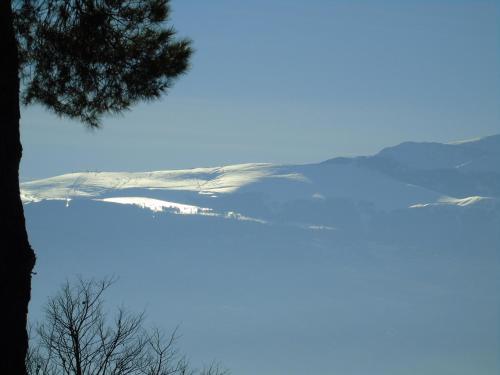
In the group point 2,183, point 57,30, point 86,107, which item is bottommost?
point 2,183

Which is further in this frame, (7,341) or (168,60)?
(168,60)

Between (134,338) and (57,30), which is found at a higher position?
(57,30)

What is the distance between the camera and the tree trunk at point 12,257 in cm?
673

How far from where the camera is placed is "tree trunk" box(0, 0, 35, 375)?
6.73 metres

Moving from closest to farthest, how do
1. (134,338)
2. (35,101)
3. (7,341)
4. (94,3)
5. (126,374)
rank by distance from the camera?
(7,341), (94,3), (35,101), (126,374), (134,338)

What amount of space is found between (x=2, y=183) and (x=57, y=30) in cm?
290

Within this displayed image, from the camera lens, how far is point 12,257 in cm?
682

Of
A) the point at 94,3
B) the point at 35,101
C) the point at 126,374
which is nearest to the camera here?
the point at 94,3

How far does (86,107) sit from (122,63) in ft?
3.67

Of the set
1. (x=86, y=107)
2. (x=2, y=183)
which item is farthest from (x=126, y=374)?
(x=2, y=183)

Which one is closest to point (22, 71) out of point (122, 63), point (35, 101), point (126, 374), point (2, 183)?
point (35, 101)

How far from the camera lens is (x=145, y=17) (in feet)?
31.5

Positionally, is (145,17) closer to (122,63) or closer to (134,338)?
(122,63)

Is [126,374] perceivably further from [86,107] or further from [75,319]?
[86,107]
